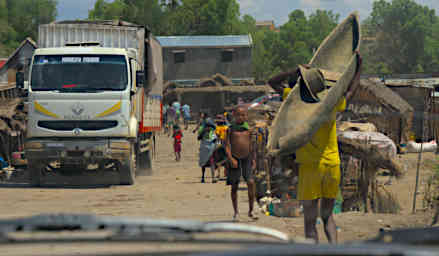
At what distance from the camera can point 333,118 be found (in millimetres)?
6383

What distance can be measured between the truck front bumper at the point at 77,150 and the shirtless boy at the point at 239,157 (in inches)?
199

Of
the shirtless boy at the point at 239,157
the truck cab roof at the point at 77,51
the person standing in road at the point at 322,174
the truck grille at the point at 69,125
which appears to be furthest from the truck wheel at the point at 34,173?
the person standing in road at the point at 322,174

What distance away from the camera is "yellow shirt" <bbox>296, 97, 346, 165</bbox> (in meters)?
6.29

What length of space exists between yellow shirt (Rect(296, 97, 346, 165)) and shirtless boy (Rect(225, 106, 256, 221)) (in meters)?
2.55

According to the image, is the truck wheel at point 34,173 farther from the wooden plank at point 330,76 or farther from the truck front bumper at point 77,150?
the wooden plank at point 330,76

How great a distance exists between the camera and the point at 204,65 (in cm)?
5228

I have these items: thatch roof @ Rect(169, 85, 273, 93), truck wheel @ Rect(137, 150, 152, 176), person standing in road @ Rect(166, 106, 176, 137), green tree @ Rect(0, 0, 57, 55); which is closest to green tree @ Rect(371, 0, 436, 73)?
thatch roof @ Rect(169, 85, 273, 93)

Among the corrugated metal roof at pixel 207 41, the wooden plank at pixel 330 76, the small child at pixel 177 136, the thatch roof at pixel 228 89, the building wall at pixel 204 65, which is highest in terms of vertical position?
the corrugated metal roof at pixel 207 41

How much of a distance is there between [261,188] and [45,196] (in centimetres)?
455

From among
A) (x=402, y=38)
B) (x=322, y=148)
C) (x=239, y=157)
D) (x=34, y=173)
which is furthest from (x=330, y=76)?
(x=402, y=38)

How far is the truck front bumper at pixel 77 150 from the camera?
531 inches

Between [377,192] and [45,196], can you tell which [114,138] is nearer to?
[45,196]

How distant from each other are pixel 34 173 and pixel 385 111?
13936 mm

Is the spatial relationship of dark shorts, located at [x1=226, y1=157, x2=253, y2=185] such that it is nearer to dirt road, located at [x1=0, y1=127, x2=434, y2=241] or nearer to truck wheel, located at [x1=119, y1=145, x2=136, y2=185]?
dirt road, located at [x1=0, y1=127, x2=434, y2=241]
